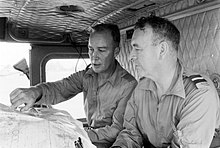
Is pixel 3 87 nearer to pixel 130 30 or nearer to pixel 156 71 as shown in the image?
pixel 130 30

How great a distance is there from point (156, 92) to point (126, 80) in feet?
1.80

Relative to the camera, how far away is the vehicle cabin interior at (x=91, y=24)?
1.96 metres

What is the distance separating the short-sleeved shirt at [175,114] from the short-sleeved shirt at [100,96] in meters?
0.20

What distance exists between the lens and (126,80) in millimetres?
2426

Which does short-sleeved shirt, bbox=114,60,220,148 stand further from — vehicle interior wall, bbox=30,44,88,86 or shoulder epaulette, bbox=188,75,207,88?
vehicle interior wall, bbox=30,44,88,86

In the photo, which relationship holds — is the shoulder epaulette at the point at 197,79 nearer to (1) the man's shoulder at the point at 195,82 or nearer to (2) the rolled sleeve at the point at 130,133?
(1) the man's shoulder at the point at 195,82

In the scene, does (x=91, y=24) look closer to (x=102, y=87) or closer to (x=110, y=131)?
(x=102, y=87)

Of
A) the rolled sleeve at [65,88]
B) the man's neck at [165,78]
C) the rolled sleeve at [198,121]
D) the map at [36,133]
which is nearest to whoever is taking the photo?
the map at [36,133]

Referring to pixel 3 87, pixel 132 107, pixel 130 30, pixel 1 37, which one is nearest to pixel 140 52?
pixel 132 107

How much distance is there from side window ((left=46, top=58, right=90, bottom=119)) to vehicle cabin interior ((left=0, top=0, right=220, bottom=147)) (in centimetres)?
7

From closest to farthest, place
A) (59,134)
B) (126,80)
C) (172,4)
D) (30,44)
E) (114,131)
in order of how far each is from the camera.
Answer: (59,134) < (114,131) < (172,4) < (126,80) < (30,44)

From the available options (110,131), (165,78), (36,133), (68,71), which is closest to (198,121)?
(165,78)

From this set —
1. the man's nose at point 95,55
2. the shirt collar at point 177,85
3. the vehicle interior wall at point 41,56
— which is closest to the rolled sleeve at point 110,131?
the shirt collar at point 177,85

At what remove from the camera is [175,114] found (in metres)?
1.73
